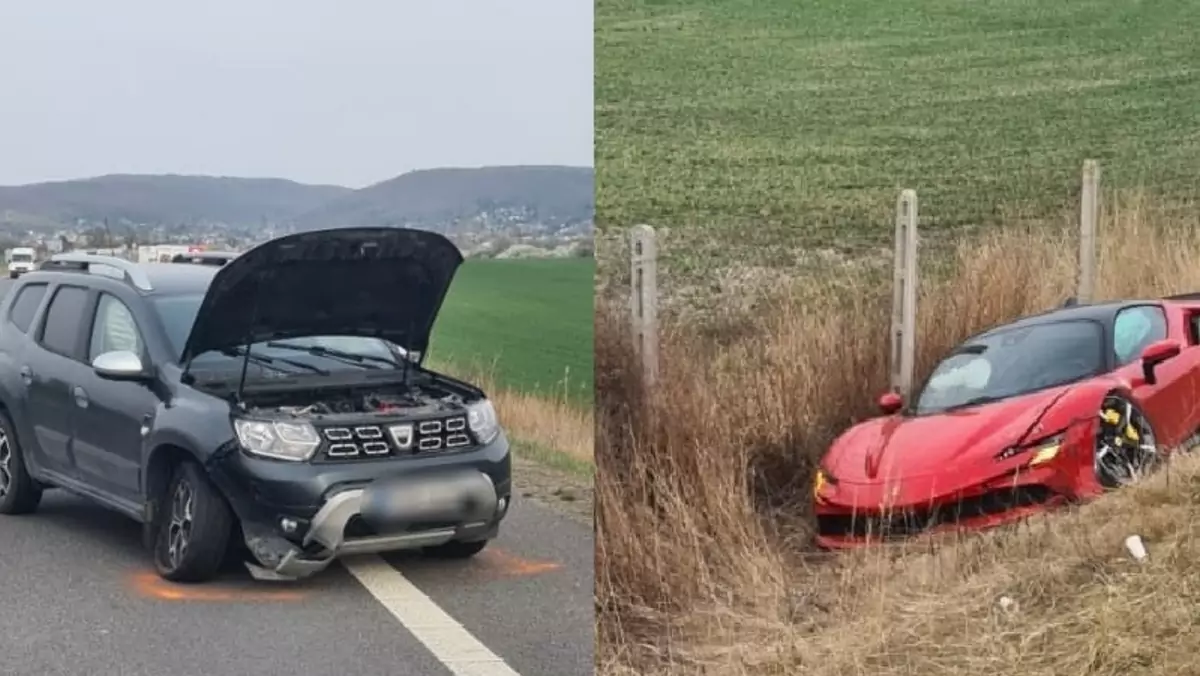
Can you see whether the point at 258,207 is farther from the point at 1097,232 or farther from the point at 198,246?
the point at 1097,232

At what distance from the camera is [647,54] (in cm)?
259

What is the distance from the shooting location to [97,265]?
2584mm

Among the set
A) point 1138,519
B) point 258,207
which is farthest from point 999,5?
point 258,207

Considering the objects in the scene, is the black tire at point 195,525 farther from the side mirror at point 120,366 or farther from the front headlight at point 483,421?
the front headlight at point 483,421

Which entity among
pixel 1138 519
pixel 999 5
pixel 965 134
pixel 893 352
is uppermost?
pixel 999 5

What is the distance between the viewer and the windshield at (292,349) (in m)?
2.51

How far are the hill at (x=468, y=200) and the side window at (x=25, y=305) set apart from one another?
1.73ft

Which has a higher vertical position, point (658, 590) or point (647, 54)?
point (647, 54)

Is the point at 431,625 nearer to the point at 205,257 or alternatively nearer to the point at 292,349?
the point at 292,349

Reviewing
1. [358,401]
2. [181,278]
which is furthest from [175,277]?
[358,401]

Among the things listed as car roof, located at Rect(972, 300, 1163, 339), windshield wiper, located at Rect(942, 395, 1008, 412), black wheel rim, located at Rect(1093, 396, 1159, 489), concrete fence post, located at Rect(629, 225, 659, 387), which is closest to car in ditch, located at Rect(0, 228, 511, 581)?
concrete fence post, located at Rect(629, 225, 659, 387)

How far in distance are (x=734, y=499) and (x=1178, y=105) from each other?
1.23 metres

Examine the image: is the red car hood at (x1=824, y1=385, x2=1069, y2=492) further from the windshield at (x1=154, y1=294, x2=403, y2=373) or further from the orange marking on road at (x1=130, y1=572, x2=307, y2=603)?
the orange marking on road at (x1=130, y1=572, x2=307, y2=603)

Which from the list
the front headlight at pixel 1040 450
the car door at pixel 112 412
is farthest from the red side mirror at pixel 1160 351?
the car door at pixel 112 412
